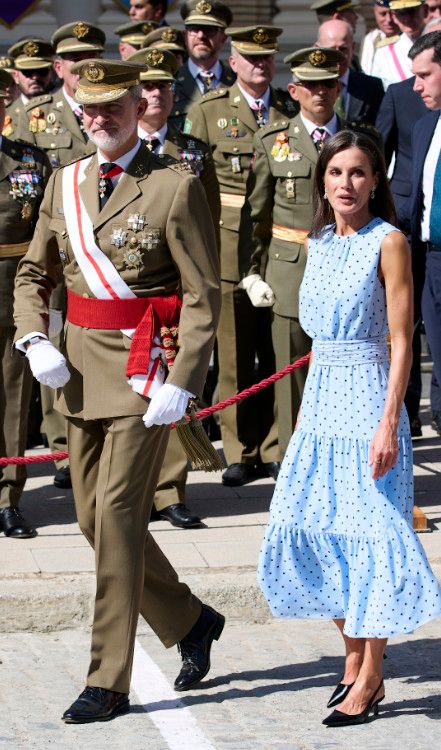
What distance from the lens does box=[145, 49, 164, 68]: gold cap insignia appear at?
7.77 metres

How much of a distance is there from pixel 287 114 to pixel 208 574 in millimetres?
2911

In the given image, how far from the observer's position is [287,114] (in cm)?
847

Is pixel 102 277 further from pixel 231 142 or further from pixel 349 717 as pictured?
pixel 231 142

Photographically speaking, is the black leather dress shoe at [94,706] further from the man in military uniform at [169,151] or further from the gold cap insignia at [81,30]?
the gold cap insignia at [81,30]

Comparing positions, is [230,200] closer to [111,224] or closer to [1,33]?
[111,224]

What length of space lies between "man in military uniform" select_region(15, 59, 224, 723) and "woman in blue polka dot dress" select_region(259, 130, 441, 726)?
391 mm

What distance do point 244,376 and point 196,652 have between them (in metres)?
3.07

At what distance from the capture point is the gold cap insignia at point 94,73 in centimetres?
516

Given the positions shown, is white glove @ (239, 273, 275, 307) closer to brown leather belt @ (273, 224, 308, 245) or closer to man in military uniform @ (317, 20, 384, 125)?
brown leather belt @ (273, 224, 308, 245)

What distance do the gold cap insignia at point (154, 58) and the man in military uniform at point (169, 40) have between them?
136 centimetres

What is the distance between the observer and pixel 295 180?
25.4 feet

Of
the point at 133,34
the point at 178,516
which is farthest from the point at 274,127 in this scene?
the point at 133,34

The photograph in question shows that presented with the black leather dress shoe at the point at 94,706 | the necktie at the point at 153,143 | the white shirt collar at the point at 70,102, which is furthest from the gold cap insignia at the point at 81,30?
the black leather dress shoe at the point at 94,706

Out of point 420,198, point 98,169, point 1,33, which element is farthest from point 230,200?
point 1,33
